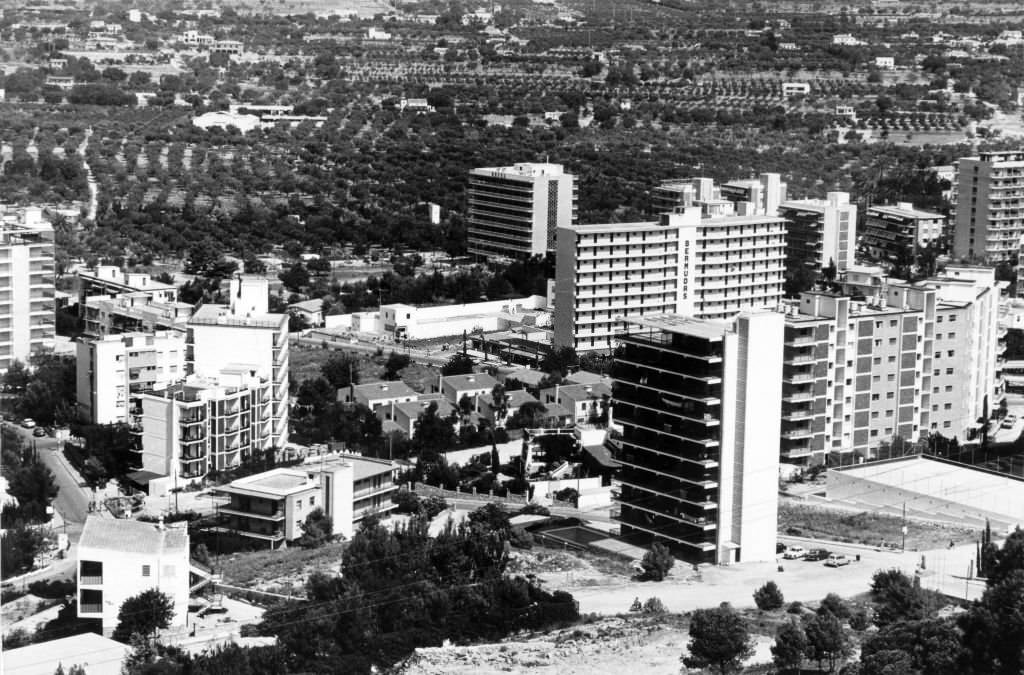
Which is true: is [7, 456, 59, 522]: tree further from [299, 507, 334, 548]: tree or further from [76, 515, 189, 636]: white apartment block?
[76, 515, 189, 636]: white apartment block

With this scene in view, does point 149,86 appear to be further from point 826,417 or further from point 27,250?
point 826,417

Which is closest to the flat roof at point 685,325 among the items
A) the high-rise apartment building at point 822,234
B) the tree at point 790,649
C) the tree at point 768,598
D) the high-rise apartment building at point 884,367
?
the tree at point 768,598

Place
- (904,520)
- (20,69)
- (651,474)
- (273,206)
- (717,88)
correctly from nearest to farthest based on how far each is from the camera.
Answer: (651,474) < (904,520) < (273,206) < (717,88) < (20,69)

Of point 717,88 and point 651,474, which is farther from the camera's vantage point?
point 717,88

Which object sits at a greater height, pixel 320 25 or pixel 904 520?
pixel 320 25

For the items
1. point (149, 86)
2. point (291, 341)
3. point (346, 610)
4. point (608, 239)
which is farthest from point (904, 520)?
point (149, 86)


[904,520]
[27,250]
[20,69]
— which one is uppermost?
[20,69]
